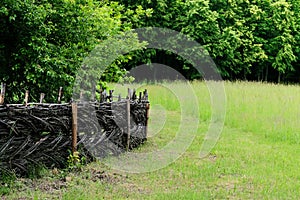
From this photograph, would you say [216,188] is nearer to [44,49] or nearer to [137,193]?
[137,193]

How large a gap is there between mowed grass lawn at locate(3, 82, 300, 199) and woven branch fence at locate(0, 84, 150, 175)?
0.91 ft

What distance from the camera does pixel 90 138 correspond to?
270 inches

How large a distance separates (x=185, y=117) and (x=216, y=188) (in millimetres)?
6993

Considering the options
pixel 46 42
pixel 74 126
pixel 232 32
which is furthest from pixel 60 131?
pixel 232 32

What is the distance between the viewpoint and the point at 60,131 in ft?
20.4

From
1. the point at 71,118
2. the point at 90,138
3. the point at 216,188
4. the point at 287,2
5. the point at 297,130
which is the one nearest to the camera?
A: the point at 216,188

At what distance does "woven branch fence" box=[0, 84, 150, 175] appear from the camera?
18.0ft

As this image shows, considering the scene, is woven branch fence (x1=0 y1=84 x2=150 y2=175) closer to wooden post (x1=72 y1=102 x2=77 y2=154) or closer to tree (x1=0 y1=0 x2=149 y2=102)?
wooden post (x1=72 y1=102 x2=77 y2=154)

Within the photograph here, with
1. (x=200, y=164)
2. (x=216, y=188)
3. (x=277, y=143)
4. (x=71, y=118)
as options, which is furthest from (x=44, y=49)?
(x=277, y=143)

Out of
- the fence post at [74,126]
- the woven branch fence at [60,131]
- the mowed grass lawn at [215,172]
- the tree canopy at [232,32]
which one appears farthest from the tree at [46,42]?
the mowed grass lawn at [215,172]

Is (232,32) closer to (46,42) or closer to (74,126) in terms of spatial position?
(46,42)

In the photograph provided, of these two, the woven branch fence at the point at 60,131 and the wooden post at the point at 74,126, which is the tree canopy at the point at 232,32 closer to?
the woven branch fence at the point at 60,131

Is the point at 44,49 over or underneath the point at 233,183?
over

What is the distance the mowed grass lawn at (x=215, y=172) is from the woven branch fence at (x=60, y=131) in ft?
0.91
